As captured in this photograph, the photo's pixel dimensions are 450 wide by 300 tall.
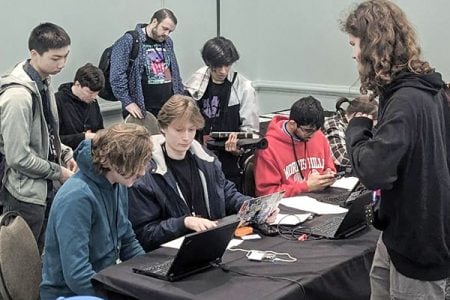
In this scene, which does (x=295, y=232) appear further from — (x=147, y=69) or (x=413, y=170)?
(x=147, y=69)

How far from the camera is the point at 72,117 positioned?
13.1ft

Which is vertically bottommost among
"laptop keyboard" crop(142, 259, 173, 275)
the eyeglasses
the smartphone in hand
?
the smartphone in hand

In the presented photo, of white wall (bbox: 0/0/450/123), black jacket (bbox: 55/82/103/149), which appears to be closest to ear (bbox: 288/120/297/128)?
black jacket (bbox: 55/82/103/149)

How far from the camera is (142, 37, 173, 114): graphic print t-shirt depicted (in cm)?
452

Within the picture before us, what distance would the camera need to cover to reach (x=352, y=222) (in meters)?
2.62

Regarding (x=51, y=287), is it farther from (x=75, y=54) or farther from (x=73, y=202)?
(x=75, y=54)

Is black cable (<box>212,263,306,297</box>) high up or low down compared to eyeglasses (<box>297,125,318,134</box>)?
down

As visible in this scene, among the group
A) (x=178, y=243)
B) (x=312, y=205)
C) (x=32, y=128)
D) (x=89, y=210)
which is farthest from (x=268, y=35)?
(x=89, y=210)

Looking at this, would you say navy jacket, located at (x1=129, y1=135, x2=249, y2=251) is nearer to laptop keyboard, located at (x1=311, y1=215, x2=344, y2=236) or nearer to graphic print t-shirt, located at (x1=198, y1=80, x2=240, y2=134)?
laptop keyboard, located at (x1=311, y1=215, x2=344, y2=236)

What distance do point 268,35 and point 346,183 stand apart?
3347 mm

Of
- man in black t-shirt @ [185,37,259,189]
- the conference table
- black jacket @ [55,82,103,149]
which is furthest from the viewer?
man in black t-shirt @ [185,37,259,189]

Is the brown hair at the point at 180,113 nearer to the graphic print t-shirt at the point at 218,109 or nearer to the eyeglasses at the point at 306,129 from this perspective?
the eyeglasses at the point at 306,129

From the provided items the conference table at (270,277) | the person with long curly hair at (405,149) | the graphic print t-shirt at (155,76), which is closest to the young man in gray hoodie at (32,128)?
the conference table at (270,277)

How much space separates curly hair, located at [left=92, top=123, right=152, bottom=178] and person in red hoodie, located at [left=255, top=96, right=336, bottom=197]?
1.20 meters
